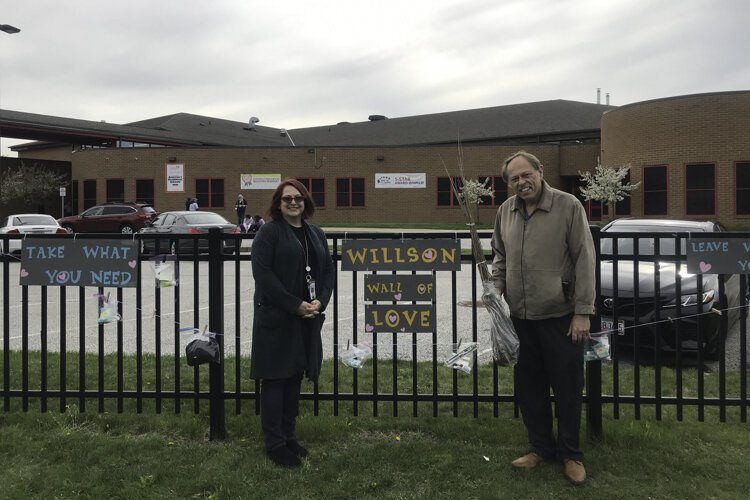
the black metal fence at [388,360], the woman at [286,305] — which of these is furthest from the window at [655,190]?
the woman at [286,305]

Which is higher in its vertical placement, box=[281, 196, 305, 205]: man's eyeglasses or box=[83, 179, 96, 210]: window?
box=[83, 179, 96, 210]: window

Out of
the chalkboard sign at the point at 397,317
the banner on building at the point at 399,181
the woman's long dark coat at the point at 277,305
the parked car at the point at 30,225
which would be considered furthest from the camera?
the banner on building at the point at 399,181

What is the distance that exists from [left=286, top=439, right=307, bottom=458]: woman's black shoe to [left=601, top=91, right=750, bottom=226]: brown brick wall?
27879 mm

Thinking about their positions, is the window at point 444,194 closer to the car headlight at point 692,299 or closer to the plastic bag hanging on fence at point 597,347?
the car headlight at point 692,299

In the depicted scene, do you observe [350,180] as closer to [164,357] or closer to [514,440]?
[164,357]

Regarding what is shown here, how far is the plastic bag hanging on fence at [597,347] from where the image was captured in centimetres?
364

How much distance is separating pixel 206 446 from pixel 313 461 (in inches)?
28.6

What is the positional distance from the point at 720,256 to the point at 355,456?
257 centimetres

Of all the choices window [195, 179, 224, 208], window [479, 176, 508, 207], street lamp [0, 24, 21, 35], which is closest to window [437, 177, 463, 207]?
window [479, 176, 508, 207]

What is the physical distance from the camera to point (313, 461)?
356 cm

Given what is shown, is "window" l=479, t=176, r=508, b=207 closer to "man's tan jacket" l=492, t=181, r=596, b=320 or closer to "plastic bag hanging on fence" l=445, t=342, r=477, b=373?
"plastic bag hanging on fence" l=445, t=342, r=477, b=373

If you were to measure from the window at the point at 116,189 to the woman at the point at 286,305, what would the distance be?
117ft

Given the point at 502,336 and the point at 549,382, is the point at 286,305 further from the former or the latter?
the point at 549,382

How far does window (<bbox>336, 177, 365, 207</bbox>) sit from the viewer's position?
35344 mm
